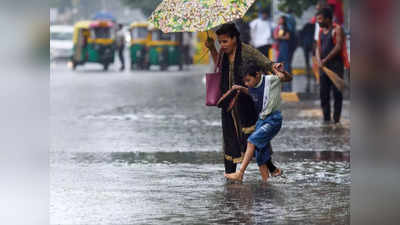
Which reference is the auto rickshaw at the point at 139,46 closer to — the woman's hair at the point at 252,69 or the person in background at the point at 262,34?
the person in background at the point at 262,34

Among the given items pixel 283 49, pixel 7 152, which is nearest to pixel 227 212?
pixel 7 152

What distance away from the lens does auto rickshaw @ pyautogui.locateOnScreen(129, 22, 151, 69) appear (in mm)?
38844

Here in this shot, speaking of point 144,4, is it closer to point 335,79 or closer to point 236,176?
point 335,79

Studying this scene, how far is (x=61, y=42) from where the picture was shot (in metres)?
52.3

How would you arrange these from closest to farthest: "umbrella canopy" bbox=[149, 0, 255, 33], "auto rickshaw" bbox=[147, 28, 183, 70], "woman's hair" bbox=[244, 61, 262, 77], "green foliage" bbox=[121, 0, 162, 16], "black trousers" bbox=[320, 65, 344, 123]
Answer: "umbrella canopy" bbox=[149, 0, 255, 33]
"woman's hair" bbox=[244, 61, 262, 77]
"black trousers" bbox=[320, 65, 344, 123]
"auto rickshaw" bbox=[147, 28, 183, 70]
"green foliage" bbox=[121, 0, 162, 16]

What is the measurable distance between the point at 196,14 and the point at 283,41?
12029 mm

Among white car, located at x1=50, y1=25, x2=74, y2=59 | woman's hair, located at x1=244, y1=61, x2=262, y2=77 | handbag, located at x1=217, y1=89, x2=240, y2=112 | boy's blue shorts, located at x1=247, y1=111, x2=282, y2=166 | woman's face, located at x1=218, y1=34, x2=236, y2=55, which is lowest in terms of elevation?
white car, located at x1=50, y1=25, x2=74, y2=59

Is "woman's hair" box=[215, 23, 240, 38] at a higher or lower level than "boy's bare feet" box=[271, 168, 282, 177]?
higher

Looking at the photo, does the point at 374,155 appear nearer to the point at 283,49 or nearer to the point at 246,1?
the point at 246,1

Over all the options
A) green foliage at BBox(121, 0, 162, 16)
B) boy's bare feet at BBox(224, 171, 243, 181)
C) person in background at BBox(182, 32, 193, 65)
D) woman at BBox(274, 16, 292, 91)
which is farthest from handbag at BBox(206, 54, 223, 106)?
green foliage at BBox(121, 0, 162, 16)

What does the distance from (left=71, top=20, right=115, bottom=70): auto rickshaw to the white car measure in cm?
843

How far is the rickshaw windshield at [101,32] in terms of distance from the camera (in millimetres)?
40562

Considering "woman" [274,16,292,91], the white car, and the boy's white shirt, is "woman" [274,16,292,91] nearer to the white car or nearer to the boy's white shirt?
the boy's white shirt

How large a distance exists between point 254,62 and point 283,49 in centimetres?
1162
